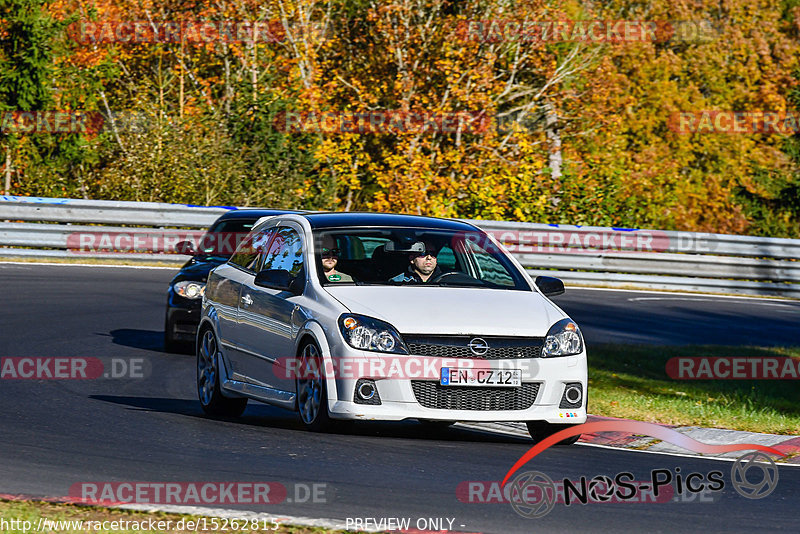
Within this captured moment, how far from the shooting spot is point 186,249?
16.1 m

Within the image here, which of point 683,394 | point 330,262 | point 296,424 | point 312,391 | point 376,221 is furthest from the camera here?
point 683,394

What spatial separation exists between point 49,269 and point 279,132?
994 centimetres

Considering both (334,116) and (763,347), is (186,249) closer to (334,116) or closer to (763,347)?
(763,347)

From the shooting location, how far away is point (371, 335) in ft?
30.9

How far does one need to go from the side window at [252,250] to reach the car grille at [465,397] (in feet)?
8.14

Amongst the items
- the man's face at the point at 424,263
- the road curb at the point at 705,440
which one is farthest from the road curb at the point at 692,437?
the man's face at the point at 424,263

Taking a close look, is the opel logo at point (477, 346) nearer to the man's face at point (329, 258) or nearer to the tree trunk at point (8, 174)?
the man's face at point (329, 258)

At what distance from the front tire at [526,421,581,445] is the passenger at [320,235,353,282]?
1.68 metres

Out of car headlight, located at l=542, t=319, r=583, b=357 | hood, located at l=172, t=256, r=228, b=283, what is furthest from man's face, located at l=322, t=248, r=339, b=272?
hood, located at l=172, t=256, r=228, b=283

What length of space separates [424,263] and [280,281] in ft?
3.81

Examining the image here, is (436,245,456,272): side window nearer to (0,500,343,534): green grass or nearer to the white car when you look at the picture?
the white car

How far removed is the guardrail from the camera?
25.9m

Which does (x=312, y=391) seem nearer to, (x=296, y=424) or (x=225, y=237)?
(x=296, y=424)

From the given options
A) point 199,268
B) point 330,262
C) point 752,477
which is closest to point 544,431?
point 752,477
